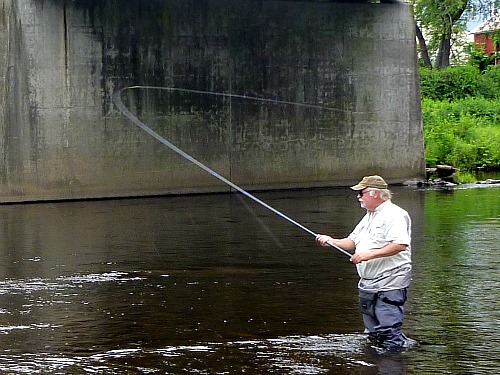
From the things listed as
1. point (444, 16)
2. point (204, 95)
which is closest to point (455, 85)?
point (444, 16)

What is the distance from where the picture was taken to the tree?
52781mm

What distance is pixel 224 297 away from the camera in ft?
37.6

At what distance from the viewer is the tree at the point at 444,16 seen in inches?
2078

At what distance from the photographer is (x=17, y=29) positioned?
25.1m

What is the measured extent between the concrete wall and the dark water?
17.0 ft

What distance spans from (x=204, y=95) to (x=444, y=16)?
2989 cm

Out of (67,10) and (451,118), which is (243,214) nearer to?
(67,10)

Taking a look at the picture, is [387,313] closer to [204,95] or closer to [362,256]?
[362,256]

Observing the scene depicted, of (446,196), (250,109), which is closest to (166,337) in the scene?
(446,196)

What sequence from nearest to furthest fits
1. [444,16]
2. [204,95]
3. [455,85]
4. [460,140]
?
[204,95] < [460,140] < [455,85] < [444,16]

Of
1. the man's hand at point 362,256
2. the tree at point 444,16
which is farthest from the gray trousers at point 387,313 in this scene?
the tree at point 444,16

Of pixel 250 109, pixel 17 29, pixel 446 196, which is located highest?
pixel 17 29

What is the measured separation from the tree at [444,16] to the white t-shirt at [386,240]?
44.9m

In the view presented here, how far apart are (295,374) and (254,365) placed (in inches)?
16.4
